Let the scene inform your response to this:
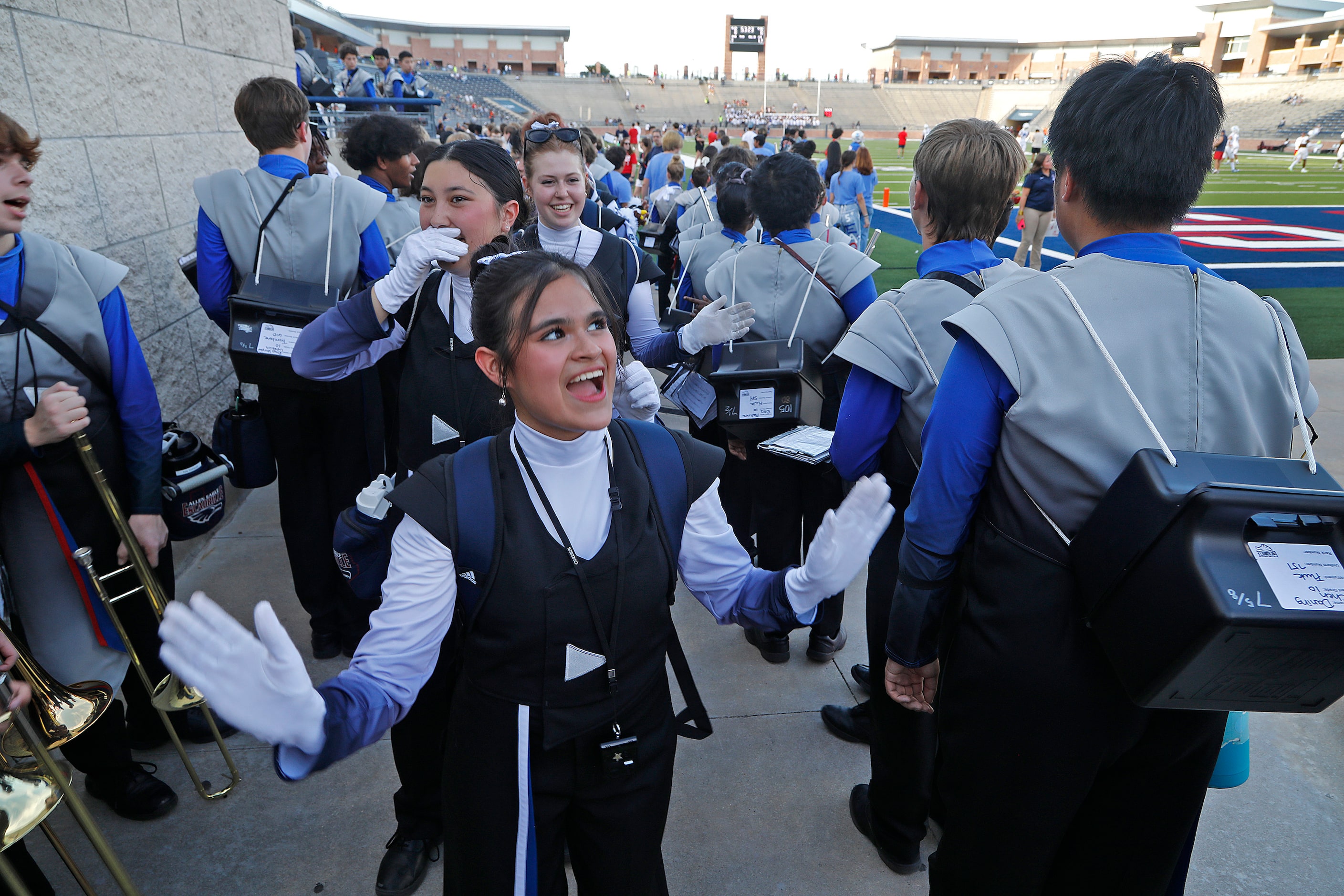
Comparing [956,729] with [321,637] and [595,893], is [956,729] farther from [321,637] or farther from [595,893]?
[321,637]

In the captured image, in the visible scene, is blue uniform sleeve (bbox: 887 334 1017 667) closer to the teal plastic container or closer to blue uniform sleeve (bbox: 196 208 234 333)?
the teal plastic container

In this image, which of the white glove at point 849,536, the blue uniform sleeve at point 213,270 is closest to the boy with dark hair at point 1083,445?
the white glove at point 849,536

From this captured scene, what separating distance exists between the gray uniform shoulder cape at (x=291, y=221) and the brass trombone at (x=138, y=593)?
1.12m

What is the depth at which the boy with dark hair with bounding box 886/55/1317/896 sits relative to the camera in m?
1.51

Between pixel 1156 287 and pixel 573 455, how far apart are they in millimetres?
1209

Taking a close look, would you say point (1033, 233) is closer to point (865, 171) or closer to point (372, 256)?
point (865, 171)

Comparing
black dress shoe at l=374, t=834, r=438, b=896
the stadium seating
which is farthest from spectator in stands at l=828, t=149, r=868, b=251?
the stadium seating

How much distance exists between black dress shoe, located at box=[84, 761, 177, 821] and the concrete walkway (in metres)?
0.04

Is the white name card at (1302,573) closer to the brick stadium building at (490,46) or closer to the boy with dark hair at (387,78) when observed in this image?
the boy with dark hair at (387,78)

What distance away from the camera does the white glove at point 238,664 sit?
114 centimetres

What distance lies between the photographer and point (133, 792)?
2686 mm

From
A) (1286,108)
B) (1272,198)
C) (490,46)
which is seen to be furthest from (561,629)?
(490,46)

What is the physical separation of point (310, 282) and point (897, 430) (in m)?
2.35

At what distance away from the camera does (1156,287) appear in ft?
5.03
